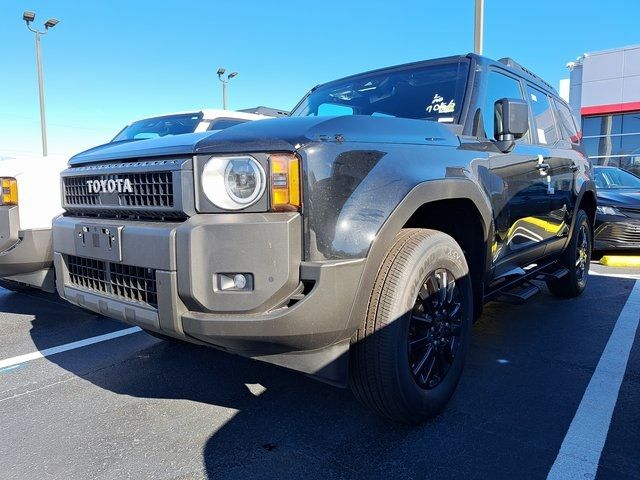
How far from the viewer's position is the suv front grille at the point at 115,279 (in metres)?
2.27

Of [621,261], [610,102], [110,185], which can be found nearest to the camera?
[110,185]

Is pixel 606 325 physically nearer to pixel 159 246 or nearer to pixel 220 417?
pixel 220 417

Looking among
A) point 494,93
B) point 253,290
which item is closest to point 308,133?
point 253,290

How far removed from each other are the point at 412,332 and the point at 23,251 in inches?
111

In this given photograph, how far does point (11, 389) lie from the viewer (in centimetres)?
320

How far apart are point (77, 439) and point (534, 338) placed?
127 inches

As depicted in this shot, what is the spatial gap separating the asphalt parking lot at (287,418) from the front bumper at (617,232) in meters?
4.01

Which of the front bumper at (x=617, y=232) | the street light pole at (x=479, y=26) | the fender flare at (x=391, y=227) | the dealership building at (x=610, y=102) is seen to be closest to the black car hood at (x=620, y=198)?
the front bumper at (x=617, y=232)

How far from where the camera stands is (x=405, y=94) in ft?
11.5

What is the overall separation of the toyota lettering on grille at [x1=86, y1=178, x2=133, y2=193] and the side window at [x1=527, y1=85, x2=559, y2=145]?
10.5 feet

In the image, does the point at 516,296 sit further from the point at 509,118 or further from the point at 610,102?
the point at 610,102

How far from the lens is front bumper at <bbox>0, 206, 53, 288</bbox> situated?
12.1 ft

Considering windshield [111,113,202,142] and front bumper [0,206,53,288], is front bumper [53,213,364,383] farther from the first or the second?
windshield [111,113,202,142]

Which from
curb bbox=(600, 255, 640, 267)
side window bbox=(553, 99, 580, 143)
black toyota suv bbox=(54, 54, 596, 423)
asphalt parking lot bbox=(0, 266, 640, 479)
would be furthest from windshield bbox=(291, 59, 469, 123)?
curb bbox=(600, 255, 640, 267)
